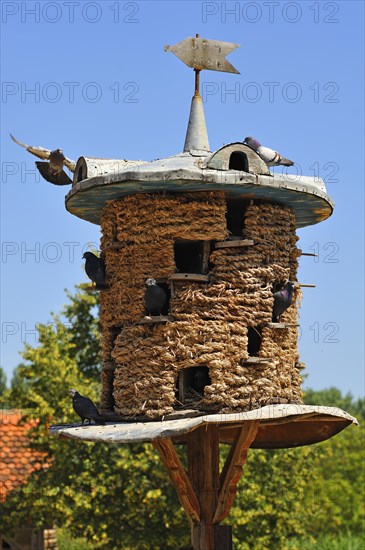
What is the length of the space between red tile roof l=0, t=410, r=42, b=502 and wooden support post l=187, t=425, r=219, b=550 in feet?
36.6

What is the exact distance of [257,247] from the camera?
405 inches

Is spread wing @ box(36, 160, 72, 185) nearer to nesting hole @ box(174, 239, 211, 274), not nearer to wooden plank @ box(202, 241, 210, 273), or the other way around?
nesting hole @ box(174, 239, 211, 274)

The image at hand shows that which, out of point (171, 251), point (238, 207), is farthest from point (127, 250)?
point (238, 207)

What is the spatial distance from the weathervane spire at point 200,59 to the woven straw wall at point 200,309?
1.07m

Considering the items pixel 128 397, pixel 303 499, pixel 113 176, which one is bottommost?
pixel 303 499

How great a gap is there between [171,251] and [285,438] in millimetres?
3039

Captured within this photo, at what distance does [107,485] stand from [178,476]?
10.3 metres

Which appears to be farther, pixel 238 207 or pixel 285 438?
pixel 285 438

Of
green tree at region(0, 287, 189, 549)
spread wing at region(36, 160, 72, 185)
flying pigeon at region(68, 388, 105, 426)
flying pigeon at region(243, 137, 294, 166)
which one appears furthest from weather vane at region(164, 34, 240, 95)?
green tree at region(0, 287, 189, 549)

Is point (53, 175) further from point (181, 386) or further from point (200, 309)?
point (181, 386)

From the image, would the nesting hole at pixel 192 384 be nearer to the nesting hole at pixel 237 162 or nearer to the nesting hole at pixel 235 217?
the nesting hole at pixel 235 217

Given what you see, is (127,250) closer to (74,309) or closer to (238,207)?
(238,207)

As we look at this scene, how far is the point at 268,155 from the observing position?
10367 millimetres

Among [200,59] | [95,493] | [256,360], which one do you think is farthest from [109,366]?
[95,493]
